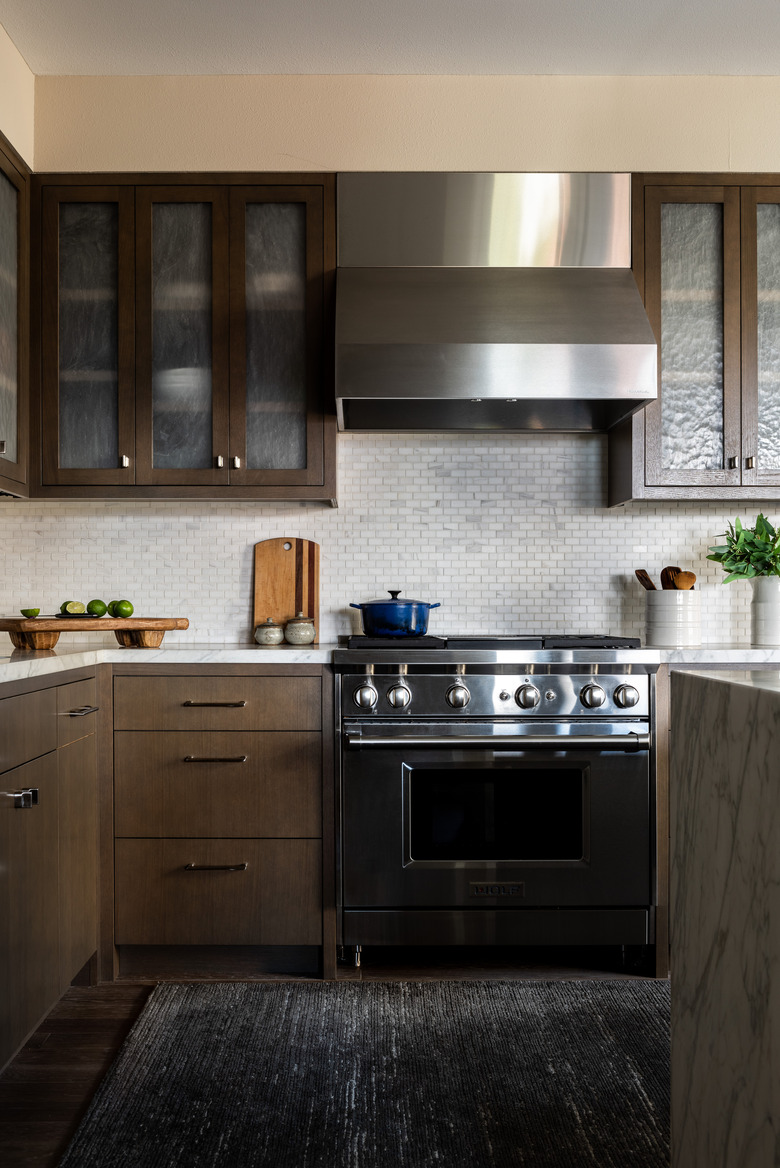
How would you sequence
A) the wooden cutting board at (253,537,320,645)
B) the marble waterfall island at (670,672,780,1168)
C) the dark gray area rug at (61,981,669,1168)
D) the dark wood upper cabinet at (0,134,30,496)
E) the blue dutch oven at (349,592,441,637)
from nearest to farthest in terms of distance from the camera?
the marble waterfall island at (670,672,780,1168) < the dark gray area rug at (61,981,669,1168) < the dark wood upper cabinet at (0,134,30,496) < the blue dutch oven at (349,592,441,637) < the wooden cutting board at (253,537,320,645)

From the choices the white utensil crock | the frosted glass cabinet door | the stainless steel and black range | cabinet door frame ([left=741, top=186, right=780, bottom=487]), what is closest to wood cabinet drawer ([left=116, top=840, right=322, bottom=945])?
the stainless steel and black range

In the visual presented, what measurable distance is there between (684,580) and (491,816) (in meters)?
1.10

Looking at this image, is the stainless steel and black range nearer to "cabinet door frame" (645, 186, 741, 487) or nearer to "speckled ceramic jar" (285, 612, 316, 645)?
"speckled ceramic jar" (285, 612, 316, 645)

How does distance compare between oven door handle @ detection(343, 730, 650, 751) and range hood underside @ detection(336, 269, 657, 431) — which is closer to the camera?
oven door handle @ detection(343, 730, 650, 751)

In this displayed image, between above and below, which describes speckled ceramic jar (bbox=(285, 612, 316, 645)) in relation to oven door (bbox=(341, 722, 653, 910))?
above

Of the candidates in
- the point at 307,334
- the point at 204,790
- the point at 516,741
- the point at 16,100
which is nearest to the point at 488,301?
the point at 307,334

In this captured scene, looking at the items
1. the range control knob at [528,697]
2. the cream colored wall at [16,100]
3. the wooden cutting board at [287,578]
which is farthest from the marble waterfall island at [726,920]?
the cream colored wall at [16,100]

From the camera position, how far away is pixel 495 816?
2.53m

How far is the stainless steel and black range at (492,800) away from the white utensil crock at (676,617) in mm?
455

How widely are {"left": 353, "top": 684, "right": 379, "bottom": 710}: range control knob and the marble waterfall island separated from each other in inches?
51.8

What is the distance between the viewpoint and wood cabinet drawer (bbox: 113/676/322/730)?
8.27 feet

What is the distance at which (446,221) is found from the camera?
112 inches

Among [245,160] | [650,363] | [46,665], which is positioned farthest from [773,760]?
[245,160]

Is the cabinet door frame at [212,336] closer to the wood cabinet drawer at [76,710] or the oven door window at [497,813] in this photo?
the wood cabinet drawer at [76,710]
